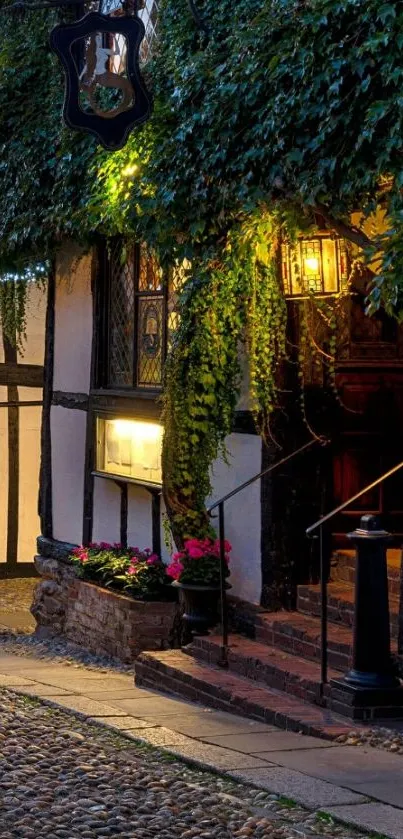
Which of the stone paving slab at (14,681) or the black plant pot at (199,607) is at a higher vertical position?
the black plant pot at (199,607)

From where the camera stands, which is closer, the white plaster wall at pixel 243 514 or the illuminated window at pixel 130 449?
the white plaster wall at pixel 243 514

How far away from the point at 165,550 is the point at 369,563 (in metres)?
4.00

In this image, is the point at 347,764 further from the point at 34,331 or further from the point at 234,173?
the point at 34,331

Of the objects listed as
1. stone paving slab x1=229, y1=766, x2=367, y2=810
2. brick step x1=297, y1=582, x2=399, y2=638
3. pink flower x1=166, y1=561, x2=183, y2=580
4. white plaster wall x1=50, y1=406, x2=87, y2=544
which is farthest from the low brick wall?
stone paving slab x1=229, y1=766, x2=367, y2=810

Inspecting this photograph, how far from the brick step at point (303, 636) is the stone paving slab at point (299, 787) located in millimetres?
2121

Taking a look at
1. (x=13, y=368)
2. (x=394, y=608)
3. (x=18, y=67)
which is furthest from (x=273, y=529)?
(x=13, y=368)

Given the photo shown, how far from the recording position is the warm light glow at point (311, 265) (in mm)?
10180

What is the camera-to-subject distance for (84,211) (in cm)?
1209

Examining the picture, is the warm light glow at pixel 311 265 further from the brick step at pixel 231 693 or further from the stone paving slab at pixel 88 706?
the stone paving slab at pixel 88 706

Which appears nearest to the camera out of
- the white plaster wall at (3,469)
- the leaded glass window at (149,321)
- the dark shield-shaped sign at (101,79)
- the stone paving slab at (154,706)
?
the stone paving slab at (154,706)

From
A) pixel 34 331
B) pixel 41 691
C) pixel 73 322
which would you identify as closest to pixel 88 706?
pixel 41 691

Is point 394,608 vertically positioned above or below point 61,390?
below

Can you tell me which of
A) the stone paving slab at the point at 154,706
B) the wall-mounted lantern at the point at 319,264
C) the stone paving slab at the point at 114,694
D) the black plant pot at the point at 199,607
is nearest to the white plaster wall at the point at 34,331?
the black plant pot at the point at 199,607

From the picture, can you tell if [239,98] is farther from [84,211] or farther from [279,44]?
[84,211]
